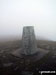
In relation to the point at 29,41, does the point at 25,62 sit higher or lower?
lower

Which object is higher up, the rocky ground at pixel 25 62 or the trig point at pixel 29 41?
the trig point at pixel 29 41

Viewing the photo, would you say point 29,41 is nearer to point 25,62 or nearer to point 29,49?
point 29,49

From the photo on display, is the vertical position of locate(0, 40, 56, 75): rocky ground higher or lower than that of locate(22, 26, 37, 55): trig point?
lower

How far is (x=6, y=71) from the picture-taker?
123 centimetres

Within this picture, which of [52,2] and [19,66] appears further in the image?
[52,2]

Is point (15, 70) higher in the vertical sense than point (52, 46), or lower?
lower

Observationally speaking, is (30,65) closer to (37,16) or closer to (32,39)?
(32,39)

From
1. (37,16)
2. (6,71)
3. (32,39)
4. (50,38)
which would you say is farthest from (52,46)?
(6,71)

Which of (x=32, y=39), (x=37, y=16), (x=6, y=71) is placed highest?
(x=37, y=16)

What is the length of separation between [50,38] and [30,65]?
285 millimetres

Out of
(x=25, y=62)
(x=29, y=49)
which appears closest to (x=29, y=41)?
(x=29, y=49)

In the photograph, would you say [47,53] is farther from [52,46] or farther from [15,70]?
[15,70]

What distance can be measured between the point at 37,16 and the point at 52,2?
0.17 metres

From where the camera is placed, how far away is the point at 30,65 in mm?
1243
